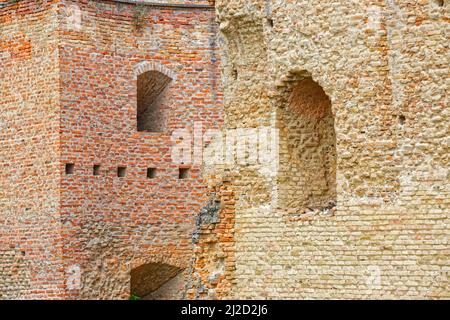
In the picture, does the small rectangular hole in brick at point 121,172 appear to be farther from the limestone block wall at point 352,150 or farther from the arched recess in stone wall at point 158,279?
the limestone block wall at point 352,150

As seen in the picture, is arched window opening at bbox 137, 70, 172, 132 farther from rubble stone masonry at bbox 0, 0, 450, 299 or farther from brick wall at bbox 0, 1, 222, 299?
rubble stone masonry at bbox 0, 0, 450, 299

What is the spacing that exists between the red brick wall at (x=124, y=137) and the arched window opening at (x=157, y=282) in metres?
0.21

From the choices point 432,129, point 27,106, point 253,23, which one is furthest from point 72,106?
point 432,129

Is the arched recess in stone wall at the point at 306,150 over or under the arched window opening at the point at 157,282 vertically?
over

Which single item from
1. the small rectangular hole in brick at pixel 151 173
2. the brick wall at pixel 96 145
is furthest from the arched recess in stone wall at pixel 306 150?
the small rectangular hole in brick at pixel 151 173

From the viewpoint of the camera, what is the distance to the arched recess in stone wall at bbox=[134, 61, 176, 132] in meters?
27.5

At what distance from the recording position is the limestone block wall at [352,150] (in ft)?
53.0

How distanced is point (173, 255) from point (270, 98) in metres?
9.79

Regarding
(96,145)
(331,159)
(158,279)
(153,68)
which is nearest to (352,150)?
(331,159)

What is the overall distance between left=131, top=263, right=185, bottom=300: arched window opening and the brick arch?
10.8ft

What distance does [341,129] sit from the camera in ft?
55.5

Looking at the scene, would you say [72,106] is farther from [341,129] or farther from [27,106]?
[341,129]

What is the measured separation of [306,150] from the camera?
1792cm

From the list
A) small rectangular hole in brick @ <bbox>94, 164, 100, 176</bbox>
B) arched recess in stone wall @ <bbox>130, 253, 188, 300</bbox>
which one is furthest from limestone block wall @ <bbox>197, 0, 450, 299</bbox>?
arched recess in stone wall @ <bbox>130, 253, 188, 300</bbox>
